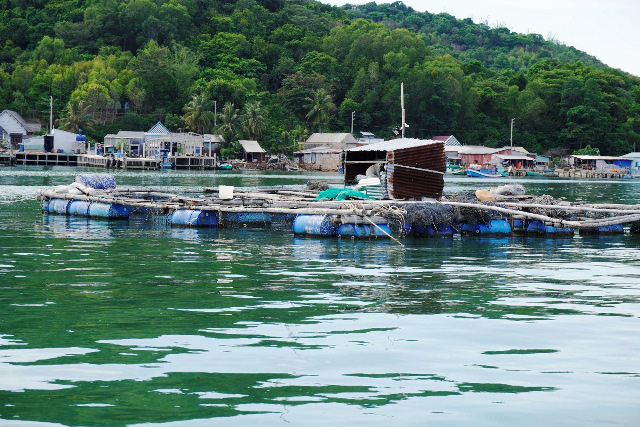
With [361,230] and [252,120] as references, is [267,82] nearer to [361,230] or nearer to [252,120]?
[252,120]

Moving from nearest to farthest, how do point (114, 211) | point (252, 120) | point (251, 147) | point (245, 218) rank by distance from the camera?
point (245, 218)
point (114, 211)
point (251, 147)
point (252, 120)

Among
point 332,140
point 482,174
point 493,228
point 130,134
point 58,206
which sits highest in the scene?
point 130,134

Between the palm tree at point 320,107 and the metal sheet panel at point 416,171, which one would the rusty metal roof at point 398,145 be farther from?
the palm tree at point 320,107

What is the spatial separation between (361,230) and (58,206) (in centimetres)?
1608

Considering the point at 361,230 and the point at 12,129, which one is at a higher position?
Result: the point at 12,129

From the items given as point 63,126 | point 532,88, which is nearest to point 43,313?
point 63,126

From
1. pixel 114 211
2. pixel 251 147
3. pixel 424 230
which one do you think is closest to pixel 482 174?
pixel 251 147

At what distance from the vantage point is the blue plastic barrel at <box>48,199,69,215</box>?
38.9m

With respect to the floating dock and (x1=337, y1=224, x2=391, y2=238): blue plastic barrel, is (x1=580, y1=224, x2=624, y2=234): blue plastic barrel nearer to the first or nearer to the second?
the floating dock

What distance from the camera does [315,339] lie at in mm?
13367

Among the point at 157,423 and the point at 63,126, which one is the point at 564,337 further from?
the point at 63,126

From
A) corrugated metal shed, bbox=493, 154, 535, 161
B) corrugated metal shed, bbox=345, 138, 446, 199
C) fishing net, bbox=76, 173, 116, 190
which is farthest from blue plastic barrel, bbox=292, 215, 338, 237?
corrugated metal shed, bbox=493, 154, 535, 161

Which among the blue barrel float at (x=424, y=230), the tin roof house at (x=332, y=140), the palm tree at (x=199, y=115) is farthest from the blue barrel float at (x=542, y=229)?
the palm tree at (x=199, y=115)

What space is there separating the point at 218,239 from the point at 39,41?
156 m
